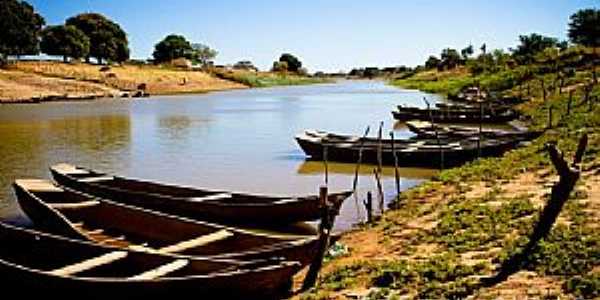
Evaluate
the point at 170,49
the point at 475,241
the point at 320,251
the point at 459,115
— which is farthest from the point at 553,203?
the point at 170,49

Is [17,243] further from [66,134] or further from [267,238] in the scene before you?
[66,134]

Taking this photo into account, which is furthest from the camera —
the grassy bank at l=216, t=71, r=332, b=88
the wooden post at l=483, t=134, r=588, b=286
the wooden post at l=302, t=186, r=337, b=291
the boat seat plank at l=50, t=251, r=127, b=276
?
the grassy bank at l=216, t=71, r=332, b=88

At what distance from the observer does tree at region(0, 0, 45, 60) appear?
7500cm

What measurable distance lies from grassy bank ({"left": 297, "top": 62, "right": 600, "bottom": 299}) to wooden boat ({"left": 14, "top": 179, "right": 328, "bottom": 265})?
0.87 meters

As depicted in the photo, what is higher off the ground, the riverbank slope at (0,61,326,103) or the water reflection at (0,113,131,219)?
the riverbank slope at (0,61,326,103)

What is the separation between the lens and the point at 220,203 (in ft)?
40.3

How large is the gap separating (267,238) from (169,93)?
3057 inches

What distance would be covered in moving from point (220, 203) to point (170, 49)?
411 ft

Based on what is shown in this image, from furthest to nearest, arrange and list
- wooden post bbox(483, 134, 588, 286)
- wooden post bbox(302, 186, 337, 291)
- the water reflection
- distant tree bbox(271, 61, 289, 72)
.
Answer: distant tree bbox(271, 61, 289, 72) → the water reflection → wooden post bbox(302, 186, 337, 291) → wooden post bbox(483, 134, 588, 286)

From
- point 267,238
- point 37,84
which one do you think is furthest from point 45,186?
point 37,84

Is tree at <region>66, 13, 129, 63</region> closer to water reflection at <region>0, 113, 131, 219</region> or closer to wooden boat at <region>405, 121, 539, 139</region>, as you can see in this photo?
water reflection at <region>0, 113, 131, 219</region>

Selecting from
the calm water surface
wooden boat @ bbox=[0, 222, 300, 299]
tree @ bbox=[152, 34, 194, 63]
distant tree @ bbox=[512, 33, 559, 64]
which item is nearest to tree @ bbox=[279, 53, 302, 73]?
tree @ bbox=[152, 34, 194, 63]

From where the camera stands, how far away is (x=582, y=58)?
2115 inches

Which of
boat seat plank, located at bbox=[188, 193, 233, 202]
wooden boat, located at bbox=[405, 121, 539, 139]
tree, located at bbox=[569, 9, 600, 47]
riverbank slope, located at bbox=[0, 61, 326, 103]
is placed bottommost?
boat seat plank, located at bbox=[188, 193, 233, 202]
